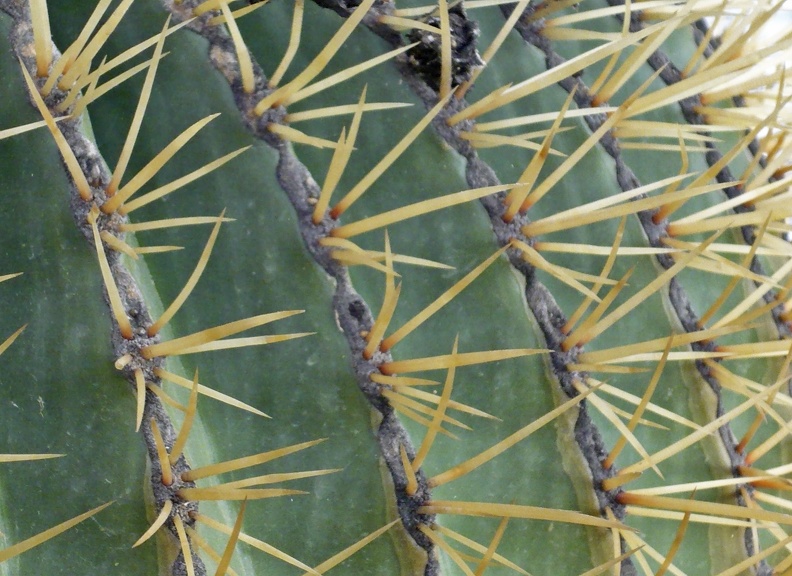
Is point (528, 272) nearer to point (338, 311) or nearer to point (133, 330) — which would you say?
point (338, 311)

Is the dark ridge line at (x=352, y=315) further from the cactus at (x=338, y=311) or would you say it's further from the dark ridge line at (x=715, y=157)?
the dark ridge line at (x=715, y=157)

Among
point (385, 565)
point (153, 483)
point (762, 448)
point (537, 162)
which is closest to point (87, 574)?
point (153, 483)

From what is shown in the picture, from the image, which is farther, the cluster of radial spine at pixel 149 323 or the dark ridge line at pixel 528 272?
the dark ridge line at pixel 528 272

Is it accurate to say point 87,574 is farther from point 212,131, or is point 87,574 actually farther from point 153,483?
point 212,131

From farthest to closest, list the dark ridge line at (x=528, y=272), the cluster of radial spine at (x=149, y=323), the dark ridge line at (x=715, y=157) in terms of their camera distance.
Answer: the dark ridge line at (x=715, y=157) < the dark ridge line at (x=528, y=272) < the cluster of radial spine at (x=149, y=323)

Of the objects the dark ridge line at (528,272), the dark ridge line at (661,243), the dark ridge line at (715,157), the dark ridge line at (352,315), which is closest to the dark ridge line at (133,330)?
the dark ridge line at (352,315)

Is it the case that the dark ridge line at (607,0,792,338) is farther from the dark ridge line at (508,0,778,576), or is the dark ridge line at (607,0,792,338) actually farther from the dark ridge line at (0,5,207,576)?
the dark ridge line at (0,5,207,576)

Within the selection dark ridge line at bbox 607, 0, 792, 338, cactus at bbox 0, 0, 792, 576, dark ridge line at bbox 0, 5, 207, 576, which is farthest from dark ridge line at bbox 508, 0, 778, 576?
dark ridge line at bbox 0, 5, 207, 576
